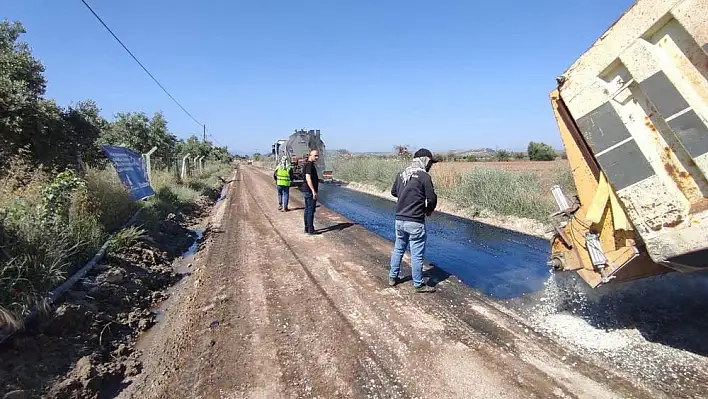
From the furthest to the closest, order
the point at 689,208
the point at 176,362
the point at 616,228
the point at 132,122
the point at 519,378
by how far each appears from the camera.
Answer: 1. the point at 132,122
2. the point at 176,362
3. the point at 616,228
4. the point at 519,378
5. the point at 689,208

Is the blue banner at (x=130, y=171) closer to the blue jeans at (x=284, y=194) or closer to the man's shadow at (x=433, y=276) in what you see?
the blue jeans at (x=284, y=194)

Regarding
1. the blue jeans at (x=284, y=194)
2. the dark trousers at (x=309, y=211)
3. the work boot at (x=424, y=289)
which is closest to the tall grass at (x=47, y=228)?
the dark trousers at (x=309, y=211)

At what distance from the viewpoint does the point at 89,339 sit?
3.63m

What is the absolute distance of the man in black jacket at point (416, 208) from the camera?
4.64 metres

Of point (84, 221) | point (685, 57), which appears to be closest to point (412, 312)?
point (685, 57)

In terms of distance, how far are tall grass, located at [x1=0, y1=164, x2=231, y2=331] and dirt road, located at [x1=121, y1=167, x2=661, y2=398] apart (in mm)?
1294

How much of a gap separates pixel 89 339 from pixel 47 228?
198cm

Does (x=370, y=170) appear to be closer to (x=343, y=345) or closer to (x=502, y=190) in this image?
(x=502, y=190)

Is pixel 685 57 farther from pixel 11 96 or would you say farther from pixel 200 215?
pixel 200 215

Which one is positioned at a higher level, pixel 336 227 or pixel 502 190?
pixel 336 227

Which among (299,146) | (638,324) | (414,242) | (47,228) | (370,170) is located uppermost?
(299,146)

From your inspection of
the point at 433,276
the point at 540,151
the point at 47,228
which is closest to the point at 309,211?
the point at 433,276

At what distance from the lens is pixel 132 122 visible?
16.7 meters

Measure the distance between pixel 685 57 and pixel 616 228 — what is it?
1312 millimetres
